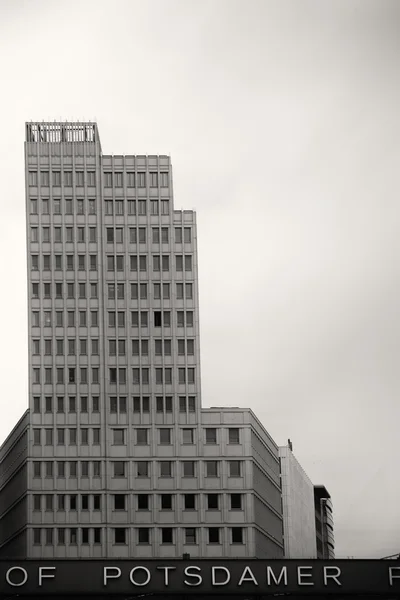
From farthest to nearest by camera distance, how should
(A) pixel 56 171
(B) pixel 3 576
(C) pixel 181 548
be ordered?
(A) pixel 56 171 < (C) pixel 181 548 < (B) pixel 3 576

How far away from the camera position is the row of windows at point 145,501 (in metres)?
152

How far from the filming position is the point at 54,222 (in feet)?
527

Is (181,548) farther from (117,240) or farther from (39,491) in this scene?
(117,240)

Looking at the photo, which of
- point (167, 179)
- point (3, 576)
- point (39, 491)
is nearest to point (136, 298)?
point (167, 179)

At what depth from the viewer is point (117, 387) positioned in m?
157

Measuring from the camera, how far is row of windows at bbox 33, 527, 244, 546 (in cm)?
15025

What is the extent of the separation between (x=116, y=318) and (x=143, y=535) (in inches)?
1075

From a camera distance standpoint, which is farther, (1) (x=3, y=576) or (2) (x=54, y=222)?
(2) (x=54, y=222)

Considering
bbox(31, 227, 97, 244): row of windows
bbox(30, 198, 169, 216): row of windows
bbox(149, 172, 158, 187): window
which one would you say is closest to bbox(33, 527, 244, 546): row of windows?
bbox(31, 227, 97, 244): row of windows

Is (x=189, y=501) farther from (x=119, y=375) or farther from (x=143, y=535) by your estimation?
(x=119, y=375)

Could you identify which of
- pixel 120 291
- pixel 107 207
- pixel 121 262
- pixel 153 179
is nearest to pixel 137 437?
pixel 120 291

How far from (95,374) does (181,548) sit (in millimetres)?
23912

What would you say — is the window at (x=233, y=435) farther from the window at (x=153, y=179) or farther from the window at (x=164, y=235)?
the window at (x=153, y=179)

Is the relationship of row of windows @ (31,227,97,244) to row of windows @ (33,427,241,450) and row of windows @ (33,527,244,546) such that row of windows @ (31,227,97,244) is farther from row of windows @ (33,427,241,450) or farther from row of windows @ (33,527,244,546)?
row of windows @ (33,527,244,546)
